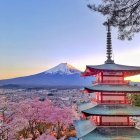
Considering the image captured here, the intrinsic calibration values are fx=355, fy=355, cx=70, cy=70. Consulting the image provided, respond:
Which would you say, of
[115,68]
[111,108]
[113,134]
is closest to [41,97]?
[115,68]

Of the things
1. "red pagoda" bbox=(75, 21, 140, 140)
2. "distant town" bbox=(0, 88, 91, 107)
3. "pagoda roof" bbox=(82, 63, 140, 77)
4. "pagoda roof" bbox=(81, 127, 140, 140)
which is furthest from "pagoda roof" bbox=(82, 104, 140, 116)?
"distant town" bbox=(0, 88, 91, 107)

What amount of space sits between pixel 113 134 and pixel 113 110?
3.92 feet

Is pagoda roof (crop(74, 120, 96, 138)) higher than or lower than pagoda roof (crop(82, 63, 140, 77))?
lower

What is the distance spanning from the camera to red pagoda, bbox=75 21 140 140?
54.5 feet

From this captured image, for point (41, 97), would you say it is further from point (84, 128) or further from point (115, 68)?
point (115, 68)

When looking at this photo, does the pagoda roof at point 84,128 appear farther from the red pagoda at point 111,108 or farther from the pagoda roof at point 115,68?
the pagoda roof at point 115,68

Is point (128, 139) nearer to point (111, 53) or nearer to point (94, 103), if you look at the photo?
point (94, 103)

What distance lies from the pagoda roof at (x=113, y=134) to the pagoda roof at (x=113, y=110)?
2.37 ft

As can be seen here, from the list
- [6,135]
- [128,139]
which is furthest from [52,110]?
[128,139]

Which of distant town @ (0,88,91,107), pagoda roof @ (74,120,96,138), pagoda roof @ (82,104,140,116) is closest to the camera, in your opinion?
pagoda roof @ (82,104,140,116)

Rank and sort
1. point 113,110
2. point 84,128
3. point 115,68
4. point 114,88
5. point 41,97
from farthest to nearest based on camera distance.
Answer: point 41,97 → point 84,128 → point 115,68 → point 114,88 → point 113,110

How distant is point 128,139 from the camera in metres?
16.2

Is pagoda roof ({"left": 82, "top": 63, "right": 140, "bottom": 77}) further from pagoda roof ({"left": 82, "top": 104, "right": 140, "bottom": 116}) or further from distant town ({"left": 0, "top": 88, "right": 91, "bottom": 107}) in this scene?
distant town ({"left": 0, "top": 88, "right": 91, "bottom": 107})

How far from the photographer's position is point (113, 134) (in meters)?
16.5
